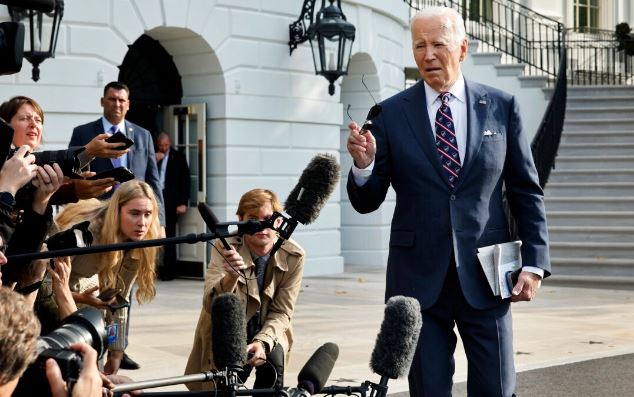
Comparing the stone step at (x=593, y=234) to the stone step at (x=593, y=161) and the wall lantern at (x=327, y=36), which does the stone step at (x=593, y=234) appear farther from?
Answer: the wall lantern at (x=327, y=36)

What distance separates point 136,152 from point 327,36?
255 inches

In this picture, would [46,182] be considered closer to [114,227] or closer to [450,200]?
[450,200]

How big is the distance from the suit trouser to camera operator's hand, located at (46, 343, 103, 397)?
6.34 feet

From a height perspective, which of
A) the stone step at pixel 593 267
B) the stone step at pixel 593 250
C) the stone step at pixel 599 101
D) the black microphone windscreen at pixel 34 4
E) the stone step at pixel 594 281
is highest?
the stone step at pixel 599 101

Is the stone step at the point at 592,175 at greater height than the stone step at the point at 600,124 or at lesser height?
lesser

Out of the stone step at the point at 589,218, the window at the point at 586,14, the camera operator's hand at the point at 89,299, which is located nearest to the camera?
the camera operator's hand at the point at 89,299

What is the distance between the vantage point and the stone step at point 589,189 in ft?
57.7

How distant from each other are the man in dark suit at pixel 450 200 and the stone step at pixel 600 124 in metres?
15.4

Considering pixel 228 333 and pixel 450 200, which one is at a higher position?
pixel 450 200

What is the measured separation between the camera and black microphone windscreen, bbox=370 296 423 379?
3903 millimetres

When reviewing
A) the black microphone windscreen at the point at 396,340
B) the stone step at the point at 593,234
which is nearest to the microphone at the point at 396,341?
the black microphone windscreen at the point at 396,340

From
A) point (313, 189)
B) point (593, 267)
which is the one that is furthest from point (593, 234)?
point (313, 189)

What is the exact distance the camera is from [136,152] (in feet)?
30.8

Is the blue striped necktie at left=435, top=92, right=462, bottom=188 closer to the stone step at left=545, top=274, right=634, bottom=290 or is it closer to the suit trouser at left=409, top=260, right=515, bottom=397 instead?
the suit trouser at left=409, top=260, right=515, bottom=397
